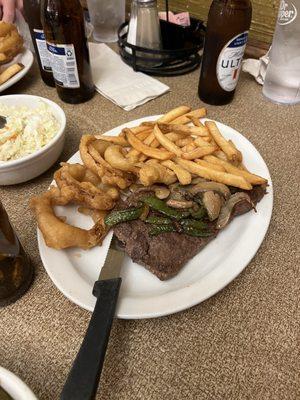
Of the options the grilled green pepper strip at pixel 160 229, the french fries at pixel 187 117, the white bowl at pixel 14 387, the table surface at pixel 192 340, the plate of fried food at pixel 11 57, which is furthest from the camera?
the plate of fried food at pixel 11 57

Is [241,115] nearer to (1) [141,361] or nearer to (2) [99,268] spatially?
(2) [99,268]

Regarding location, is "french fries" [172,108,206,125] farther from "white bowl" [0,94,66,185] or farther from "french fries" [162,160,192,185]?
"white bowl" [0,94,66,185]

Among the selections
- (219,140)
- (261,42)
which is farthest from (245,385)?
(261,42)

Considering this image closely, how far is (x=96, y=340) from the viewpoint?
0.45 metres

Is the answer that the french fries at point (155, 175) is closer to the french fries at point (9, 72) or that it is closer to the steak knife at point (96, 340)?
the steak knife at point (96, 340)

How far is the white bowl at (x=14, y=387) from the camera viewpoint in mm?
387

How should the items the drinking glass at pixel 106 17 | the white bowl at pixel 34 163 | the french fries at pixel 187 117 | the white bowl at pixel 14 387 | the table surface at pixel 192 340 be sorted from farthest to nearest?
the drinking glass at pixel 106 17
the french fries at pixel 187 117
the white bowl at pixel 34 163
the table surface at pixel 192 340
the white bowl at pixel 14 387

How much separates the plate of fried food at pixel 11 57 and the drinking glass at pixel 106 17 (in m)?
0.39

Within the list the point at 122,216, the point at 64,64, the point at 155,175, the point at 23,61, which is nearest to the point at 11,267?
the point at 122,216

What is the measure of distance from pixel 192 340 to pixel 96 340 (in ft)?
0.62

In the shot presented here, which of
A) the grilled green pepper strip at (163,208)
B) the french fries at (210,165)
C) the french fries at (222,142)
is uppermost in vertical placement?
the french fries at (222,142)

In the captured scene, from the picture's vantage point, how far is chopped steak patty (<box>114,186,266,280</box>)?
60cm

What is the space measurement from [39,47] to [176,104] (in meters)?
0.51

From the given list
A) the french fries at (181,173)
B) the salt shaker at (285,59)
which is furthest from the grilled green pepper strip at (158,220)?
the salt shaker at (285,59)
